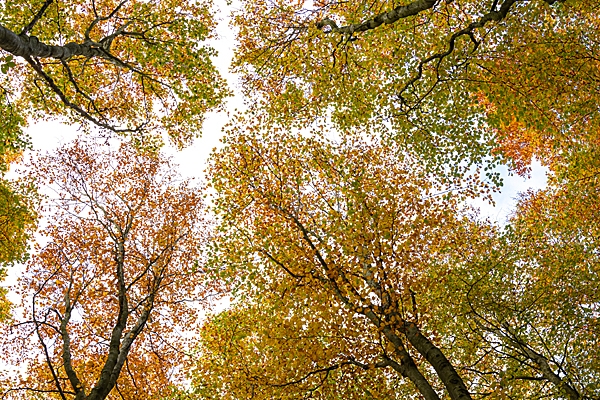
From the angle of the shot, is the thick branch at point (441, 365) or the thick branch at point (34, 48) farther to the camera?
the thick branch at point (441, 365)

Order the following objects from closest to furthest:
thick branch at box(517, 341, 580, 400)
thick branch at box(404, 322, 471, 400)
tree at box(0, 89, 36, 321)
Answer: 1. thick branch at box(404, 322, 471, 400)
2. thick branch at box(517, 341, 580, 400)
3. tree at box(0, 89, 36, 321)

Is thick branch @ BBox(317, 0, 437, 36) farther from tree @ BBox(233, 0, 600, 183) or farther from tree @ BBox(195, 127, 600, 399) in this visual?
tree @ BBox(195, 127, 600, 399)

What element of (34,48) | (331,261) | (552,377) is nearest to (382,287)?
(331,261)

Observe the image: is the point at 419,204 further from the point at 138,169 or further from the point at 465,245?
the point at 138,169

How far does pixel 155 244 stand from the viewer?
1478 cm

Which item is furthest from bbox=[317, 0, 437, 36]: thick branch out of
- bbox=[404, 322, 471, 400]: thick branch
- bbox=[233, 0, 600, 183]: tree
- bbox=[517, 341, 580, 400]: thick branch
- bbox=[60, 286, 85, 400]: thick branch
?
bbox=[60, 286, 85, 400]: thick branch

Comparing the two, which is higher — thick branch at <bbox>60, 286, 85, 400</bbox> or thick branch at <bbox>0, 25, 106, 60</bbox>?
thick branch at <bbox>0, 25, 106, 60</bbox>

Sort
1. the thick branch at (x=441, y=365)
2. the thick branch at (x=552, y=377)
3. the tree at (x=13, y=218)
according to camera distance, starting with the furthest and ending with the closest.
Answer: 1. the tree at (x=13, y=218)
2. the thick branch at (x=552, y=377)
3. the thick branch at (x=441, y=365)

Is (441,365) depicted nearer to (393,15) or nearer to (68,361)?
(393,15)

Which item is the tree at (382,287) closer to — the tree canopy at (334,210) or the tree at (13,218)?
the tree canopy at (334,210)

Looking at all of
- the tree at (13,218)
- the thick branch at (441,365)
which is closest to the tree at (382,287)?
the thick branch at (441,365)

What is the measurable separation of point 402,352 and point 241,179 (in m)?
7.07

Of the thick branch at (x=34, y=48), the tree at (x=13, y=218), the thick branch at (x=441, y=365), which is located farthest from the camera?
the tree at (x=13, y=218)

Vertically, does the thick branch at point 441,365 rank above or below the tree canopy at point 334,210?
below
